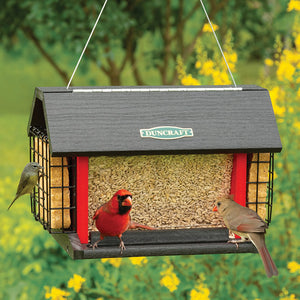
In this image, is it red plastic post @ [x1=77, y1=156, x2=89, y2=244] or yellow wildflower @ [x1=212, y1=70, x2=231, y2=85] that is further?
yellow wildflower @ [x1=212, y1=70, x2=231, y2=85]

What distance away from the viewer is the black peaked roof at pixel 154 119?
10.6 ft

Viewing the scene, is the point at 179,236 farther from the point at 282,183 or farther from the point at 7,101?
the point at 7,101

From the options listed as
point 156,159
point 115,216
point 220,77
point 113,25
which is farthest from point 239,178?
point 113,25

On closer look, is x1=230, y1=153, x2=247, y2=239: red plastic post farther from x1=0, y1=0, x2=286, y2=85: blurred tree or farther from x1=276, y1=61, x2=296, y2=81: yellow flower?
x1=0, y1=0, x2=286, y2=85: blurred tree

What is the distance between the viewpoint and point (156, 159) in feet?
11.7

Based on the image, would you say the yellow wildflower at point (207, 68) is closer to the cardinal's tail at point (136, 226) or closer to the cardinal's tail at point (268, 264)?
the cardinal's tail at point (136, 226)

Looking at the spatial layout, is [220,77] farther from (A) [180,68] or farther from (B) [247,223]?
(B) [247,223]

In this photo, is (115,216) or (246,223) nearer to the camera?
(115,216)

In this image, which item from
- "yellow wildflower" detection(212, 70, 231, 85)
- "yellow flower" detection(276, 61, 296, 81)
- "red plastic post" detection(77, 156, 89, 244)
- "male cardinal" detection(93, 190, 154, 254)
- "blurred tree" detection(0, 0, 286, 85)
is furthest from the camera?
"blurred tree" detection(0, 0, 286, 85)

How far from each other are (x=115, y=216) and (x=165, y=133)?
0.45 meters

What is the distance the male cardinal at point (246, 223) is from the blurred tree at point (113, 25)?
516 centimetres

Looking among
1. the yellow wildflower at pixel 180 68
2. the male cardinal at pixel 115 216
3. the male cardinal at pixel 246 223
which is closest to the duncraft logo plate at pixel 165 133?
the male cardinal at pixel 115 216

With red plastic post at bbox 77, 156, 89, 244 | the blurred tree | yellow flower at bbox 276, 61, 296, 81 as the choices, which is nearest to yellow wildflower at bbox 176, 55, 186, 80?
yellow flower at bbox 276, 61, 296, 81

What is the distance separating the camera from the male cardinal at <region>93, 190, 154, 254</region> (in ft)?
10.5
